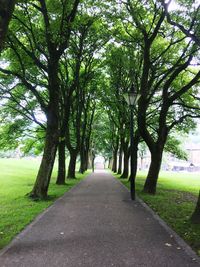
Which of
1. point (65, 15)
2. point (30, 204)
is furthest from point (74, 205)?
point (65, 15)

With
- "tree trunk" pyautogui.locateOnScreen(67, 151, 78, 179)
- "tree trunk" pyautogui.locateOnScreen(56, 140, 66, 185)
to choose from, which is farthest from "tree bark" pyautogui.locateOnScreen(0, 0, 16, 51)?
"tree trunk" pyautogui.locateOnScreen(67, 151, 78, 179)

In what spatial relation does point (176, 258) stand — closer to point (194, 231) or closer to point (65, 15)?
point (194, 231)

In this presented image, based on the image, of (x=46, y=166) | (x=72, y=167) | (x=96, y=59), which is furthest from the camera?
(x=72, y=167)

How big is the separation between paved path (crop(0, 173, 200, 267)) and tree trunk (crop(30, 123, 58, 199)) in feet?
11.8

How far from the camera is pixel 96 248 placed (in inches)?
221

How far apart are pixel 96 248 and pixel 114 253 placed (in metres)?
0.43

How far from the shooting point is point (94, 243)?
5.93 m

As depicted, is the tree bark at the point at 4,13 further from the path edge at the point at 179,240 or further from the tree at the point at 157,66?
the tree at the point at 157,66

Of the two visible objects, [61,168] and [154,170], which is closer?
[154,170]

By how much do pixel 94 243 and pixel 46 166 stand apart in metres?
7.29

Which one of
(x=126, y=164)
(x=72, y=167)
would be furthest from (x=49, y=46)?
(x=126, y=164)

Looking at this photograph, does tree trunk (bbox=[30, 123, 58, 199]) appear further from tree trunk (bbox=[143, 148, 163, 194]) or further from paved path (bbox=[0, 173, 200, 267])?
tree trunk (bbox=[143, 148, 163, 194])

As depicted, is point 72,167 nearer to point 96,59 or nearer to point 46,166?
point 96,59

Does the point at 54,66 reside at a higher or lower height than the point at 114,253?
higher
